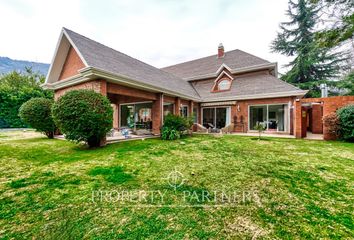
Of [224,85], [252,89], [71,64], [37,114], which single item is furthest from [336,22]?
[37,114]

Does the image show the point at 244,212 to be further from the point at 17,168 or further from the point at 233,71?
the point at 233,71

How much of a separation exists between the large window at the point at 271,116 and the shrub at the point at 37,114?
1771 cm

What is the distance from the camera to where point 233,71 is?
733 inches

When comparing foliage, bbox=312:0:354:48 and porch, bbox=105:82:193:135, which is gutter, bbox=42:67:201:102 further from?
foliage, bbox=312:0:354:48

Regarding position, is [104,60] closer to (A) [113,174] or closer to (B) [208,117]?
(A) [113,174]

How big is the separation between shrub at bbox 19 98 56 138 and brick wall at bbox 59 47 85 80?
2.76m

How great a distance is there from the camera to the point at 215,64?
22.1m

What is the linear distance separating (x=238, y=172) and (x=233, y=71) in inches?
634

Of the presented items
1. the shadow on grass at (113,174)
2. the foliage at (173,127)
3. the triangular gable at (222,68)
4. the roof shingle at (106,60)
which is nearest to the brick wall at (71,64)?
the roof shingle at (106,60)

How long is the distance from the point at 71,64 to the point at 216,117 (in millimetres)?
14510

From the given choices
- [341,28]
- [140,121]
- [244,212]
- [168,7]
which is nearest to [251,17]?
[341,28]

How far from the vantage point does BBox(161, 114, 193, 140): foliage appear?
1164cm

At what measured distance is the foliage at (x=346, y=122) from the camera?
1070 centimetres

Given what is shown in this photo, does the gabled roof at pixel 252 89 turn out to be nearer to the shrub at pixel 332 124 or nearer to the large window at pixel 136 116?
the shrub at pixel 332 124
